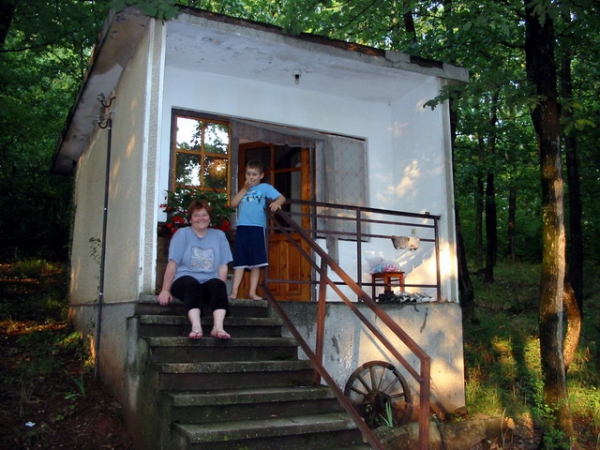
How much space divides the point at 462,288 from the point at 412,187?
3.75 metres

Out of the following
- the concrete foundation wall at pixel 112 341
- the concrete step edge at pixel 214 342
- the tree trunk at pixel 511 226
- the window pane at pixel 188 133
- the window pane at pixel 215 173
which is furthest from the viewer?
the tree trunk at pixel 511 226

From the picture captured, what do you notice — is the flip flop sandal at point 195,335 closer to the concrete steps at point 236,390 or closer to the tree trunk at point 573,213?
the concrete steps at point 236,390

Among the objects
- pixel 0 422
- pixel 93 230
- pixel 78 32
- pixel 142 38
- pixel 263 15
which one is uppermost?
pixel 263 15

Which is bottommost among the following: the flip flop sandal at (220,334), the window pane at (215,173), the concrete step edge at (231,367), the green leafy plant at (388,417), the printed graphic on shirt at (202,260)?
the green leafy plant at (388,417)

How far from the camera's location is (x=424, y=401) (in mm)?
3643

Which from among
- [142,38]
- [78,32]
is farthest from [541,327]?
[78,32]

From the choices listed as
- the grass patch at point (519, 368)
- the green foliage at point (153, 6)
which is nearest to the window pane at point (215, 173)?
the green foliage at point (153, 6)

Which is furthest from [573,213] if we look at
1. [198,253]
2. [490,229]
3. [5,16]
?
[5,16]


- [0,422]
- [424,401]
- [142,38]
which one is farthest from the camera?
[142,38]

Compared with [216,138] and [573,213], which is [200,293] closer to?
[216,138]

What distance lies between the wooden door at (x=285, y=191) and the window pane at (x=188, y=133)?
886mm

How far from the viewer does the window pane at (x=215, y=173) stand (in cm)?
771

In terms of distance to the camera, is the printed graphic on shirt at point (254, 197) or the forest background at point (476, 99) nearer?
the printed graphic on shirt at point (254, 197)

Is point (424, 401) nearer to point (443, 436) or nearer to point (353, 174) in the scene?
point (443, 436)
